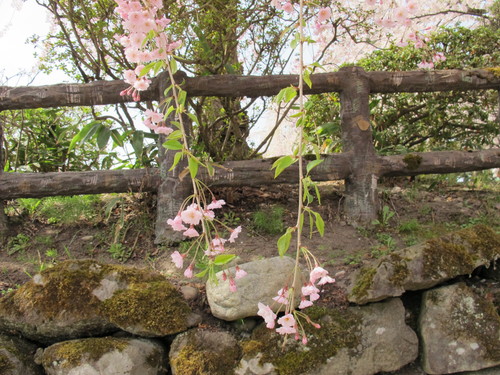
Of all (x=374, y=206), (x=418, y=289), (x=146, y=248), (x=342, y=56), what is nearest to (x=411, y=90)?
(x=374, y=206)

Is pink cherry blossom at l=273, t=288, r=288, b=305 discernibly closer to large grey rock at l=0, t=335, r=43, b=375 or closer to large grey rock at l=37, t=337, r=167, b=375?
large grey rock at l=37, t=337, r=167, b=375

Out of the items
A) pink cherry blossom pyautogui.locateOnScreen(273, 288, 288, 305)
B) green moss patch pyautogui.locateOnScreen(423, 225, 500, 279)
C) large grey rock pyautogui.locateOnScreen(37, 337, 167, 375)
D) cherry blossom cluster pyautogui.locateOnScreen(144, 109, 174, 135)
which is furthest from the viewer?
green moss patch pyautogui.locateOnScreen(423, 225, 500, 279)

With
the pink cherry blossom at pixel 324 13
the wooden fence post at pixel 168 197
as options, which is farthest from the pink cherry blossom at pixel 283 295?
the wooden fence post at pixel 168 197

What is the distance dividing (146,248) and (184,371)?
1127 mm

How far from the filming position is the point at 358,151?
3.32 metres

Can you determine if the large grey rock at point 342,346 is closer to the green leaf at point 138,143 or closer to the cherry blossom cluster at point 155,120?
the cherry blossom cluster at point 155,120

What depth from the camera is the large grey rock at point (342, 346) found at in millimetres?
2209

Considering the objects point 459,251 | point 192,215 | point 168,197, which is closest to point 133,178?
point 168,197

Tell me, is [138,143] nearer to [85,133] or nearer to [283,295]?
[85,133]

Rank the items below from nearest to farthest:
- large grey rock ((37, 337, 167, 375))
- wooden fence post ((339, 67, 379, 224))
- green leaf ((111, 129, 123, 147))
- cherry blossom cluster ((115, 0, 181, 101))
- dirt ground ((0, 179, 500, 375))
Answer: cherry blossom cluster ((115, 0, 181, 101)) → large grey rock ((37, 337, 167, 375)) → dirt ground ((0, 179, 500, 375)) → wooden fence post ((339, 67, 379, 224)) → green leaf ((111, 129, 123, 147))

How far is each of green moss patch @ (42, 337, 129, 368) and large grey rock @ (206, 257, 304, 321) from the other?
488mm

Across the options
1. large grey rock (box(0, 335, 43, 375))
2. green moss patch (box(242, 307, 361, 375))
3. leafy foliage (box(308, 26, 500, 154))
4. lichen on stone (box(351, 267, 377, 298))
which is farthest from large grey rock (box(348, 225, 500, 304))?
leafy foliage (box(308, 26, 500, 154))

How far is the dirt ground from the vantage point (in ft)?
9.57

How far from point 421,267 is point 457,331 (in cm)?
36
